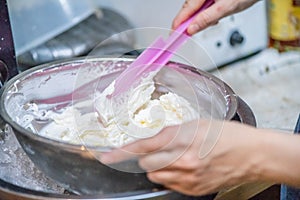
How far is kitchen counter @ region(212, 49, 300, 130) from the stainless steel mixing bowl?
0.50 m

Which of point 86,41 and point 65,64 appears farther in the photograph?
point 86,41

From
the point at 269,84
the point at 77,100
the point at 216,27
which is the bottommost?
the point at 269,84

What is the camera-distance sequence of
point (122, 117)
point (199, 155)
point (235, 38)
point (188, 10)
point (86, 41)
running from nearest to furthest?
1. point (199, 155)
2. point (122, 117)
3. point (188, 10)
4. point (86, 41)
5. point (235, 38)

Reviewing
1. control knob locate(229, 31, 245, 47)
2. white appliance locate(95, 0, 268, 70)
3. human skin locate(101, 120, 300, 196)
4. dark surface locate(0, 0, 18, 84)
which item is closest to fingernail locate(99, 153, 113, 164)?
human skin locate(101, 120, 300, 196)

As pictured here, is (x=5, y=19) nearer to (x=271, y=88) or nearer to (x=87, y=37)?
(x=87, y=37)

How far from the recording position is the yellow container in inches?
64.0

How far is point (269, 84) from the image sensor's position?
1.53 meters

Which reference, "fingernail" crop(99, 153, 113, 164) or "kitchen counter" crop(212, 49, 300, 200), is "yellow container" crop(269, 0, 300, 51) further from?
"fingernail" crop(99, 153, 113, 164)

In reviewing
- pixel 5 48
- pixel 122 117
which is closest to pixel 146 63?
pixel 122 117

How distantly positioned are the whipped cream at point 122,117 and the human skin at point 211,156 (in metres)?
0.13

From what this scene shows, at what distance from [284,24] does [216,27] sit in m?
0.24

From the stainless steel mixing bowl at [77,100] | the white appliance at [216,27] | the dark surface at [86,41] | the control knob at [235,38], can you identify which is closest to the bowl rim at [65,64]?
the stainless steel mixing bowl at [77,100]

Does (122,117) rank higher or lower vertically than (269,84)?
higher

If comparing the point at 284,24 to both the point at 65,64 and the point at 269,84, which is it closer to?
the point at 269,84
